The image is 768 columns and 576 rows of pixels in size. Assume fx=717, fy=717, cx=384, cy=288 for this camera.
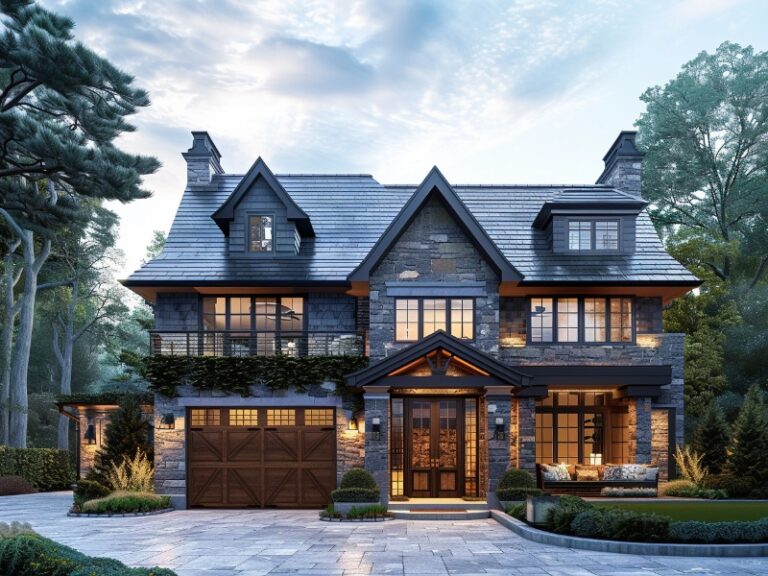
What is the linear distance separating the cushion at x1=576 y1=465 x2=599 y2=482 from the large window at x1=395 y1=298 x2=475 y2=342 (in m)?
4.89

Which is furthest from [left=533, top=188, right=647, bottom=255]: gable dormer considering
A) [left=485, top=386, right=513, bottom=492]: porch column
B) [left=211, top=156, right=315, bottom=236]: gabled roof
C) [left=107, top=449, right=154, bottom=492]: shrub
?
[left=107, top=449, right=154, bottom=492]: shrub

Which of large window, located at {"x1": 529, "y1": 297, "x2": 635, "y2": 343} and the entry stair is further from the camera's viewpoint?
large window, located at {"x1": 529, "y1": 297, "x2": 635, "y2": 343}

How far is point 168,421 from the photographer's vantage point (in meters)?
20.4

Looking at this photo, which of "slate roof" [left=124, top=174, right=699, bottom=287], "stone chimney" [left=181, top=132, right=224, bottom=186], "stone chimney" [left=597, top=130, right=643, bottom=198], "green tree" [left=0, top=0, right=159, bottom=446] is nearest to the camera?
"green tree" [left=0, top=0, right=159, bottom=446]

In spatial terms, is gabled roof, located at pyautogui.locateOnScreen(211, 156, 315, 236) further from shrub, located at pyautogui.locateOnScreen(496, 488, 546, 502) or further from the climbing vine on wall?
shrub, located at pyautogui.locateOnScreen(496, 488, 546, 502)

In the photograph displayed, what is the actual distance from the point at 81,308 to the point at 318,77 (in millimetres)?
26379

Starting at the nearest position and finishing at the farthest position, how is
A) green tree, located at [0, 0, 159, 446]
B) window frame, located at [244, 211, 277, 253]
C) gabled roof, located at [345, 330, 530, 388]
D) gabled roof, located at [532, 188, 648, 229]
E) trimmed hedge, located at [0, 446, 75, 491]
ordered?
green tree, located at [0, 0, 159, 446] → gabled roof, located at [345, 330, 530, 388] → window frame, located at [244, 211, 277, 253] → gabled roof, located at [532, 188, 648, 229] → trimmed hedge, located at [0, 446, 75, 491]

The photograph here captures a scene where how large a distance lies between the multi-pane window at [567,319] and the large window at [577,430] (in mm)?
1796

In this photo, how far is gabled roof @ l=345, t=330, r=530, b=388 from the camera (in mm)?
18750

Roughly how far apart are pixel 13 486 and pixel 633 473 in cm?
2267

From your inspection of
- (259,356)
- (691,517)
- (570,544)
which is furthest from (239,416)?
(691,517)

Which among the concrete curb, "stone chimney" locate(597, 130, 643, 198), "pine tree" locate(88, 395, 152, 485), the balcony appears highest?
"stone chimney" locate(597, 130, 643, 198)

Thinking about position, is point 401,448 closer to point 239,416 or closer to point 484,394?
point 484,394

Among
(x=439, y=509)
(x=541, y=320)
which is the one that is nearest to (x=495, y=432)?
(x=439, y=509)
